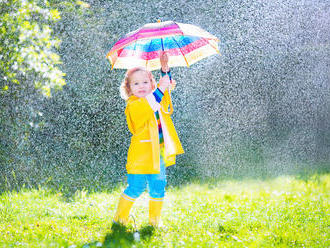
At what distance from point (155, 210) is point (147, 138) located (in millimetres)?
608

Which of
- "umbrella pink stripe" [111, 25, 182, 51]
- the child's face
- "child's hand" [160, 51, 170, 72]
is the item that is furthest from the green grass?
"umbrella pink stripe" [111, 25, 182, 51]

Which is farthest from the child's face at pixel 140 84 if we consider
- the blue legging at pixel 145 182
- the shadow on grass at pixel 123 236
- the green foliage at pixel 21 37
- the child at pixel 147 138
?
the green foliage at pixel 21 37

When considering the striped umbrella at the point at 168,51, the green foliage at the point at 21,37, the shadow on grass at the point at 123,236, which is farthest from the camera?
the green foliage at the point at 21,37

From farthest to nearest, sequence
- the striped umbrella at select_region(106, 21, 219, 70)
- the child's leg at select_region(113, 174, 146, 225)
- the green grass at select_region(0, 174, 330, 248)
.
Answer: the striped umbrella at select_region(106, 21, 219, 70), the child's leg at select_region(113, 174, 146, 225), the green grass at select_region(0, 174, 330, 248)

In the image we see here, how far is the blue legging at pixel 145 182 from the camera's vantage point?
11.4 feet

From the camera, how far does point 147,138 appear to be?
11.3 ft

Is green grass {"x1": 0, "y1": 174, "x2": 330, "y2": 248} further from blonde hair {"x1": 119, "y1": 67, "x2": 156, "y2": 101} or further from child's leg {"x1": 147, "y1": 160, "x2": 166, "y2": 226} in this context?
blonde hair {"x1": 119, "y1": 67, "x2": 156, "y2": 101}

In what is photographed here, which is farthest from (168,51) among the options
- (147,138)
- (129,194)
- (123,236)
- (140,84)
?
(123,236)

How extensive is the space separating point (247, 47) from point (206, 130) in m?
1.53

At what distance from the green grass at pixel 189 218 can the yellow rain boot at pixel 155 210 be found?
0.27 ft

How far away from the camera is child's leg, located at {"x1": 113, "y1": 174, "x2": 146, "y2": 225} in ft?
11.4

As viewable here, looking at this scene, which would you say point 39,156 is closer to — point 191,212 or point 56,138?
point 56,138

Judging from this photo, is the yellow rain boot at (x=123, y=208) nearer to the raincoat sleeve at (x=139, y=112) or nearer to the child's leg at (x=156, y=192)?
the child's leg at (x=156, y=192)

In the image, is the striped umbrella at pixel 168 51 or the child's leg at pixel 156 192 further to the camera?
the striped umbrella at pixel 168 51
